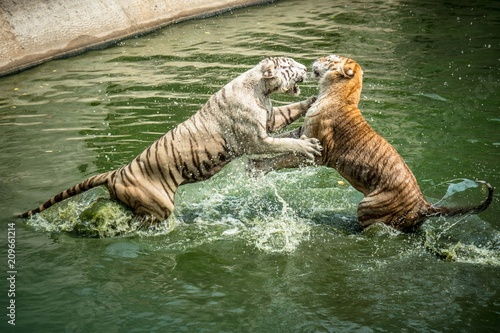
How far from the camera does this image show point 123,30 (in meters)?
11.5

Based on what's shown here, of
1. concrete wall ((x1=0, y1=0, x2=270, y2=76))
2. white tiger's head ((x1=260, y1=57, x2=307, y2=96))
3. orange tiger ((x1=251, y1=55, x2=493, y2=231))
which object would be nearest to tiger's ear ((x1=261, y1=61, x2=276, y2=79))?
white tiger's head ((x1=260, y1=57, x2=307, y2=96))

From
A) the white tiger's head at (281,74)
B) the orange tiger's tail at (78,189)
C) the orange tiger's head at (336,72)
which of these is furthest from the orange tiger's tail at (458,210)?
the orange tiger's tail at (78,189)

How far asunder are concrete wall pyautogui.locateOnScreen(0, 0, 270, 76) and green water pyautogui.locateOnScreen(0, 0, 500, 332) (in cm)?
35

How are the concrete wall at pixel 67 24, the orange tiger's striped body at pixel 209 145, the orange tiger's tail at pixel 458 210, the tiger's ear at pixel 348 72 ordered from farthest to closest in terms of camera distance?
the concrete wall at pixel 67 24
the tiger's ear at pixel 348 72
the orange tiger's striped body at pixel 209 145
the orange tiger's tail at pixel 458 210

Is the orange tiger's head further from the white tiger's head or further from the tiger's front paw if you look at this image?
the tiger's front paw

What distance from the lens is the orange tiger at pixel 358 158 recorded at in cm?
520

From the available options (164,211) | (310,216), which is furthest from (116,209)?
(310,216)

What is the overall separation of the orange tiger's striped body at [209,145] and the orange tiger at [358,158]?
0.63ft

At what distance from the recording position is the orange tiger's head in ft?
18.3

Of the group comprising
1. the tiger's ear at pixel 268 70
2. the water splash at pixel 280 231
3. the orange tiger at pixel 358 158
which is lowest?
the water splash at pixel 280 231

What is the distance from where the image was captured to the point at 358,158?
17.6ft

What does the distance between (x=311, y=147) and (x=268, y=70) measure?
0.65 m

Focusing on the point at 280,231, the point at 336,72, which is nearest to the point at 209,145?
the point at 280,231

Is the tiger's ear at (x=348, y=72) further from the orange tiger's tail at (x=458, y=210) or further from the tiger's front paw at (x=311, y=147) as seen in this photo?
the orange tiger's tail at (x=458, y=210)
